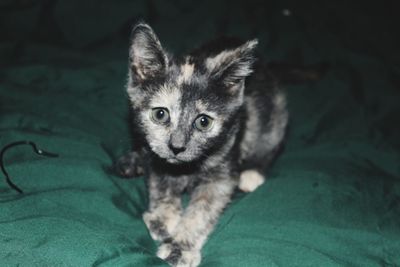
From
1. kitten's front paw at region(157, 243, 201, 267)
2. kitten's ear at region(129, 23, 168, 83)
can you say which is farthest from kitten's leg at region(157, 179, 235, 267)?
kitten's ear at region(129, 23, 168, 83)

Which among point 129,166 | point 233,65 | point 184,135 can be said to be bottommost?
point 129,166

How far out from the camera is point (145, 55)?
5.62 ft

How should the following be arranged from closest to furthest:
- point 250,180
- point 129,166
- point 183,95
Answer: point 183,95, point 129,166, point 250,180

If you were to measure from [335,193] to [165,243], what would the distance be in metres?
0.71

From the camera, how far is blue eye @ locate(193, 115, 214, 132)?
169 centimetres

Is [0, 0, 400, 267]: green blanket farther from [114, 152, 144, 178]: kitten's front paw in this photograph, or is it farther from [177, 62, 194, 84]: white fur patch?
[177, 62, 194, 84]: white fur patch

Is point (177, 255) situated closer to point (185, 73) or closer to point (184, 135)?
point (184, 135)

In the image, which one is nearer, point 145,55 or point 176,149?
point 176,149

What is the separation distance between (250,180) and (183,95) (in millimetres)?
640

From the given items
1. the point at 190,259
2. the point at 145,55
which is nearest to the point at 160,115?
the point at 145,55

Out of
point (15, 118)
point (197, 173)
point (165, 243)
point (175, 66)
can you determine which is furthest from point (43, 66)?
point (165, 243)

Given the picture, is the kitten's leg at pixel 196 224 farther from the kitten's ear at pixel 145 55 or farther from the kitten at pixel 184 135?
the kitten's ear at pixel 145 55

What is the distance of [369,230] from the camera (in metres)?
1.58

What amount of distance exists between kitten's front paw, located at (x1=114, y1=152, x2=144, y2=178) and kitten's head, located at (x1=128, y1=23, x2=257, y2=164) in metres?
0.25
